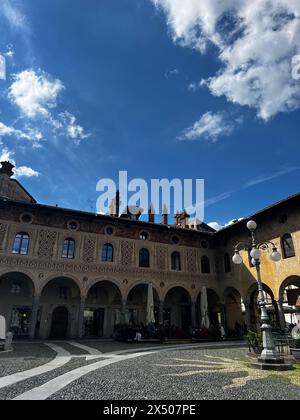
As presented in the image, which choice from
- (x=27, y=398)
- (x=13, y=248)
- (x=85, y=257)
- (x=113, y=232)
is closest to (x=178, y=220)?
(x=113, y=232)

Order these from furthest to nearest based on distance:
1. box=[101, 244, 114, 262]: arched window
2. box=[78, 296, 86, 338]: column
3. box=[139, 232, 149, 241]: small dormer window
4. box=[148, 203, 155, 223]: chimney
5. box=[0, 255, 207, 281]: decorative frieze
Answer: box=[148, 203, 155, 223]: chimney < box=[139, 232, 149, 241]: small dormer window < box=[101, 244, 114, 262]: arched window < box=[78, 296, 86, 338]: column < box=[0, 255, 207, 281]: decorative frieze

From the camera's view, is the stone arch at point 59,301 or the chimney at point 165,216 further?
the chimney at point 165,216

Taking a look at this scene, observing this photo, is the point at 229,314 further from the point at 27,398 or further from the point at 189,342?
the point at 27,398

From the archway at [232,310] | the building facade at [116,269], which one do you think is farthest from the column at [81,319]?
the archway at [232,310]

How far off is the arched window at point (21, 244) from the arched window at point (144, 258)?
25.1ft

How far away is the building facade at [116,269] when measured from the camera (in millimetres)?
17242

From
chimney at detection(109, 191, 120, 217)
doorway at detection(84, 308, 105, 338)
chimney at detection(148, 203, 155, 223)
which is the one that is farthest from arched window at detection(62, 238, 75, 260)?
chimney at detection(148, 203, 155, 223)

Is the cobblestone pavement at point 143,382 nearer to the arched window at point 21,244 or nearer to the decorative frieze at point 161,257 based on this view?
the arched window at point 21,244

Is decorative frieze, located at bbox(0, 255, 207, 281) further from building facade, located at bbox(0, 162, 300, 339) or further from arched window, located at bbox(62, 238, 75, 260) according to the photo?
arched window, located at bbox(62, 238, 75, 260)

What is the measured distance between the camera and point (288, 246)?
16969 mm

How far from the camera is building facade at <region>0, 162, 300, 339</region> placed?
17.2m

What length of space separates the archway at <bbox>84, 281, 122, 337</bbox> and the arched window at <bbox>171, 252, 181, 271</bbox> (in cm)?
452

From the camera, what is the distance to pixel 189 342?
16703 mm

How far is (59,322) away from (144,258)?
7195 mm
